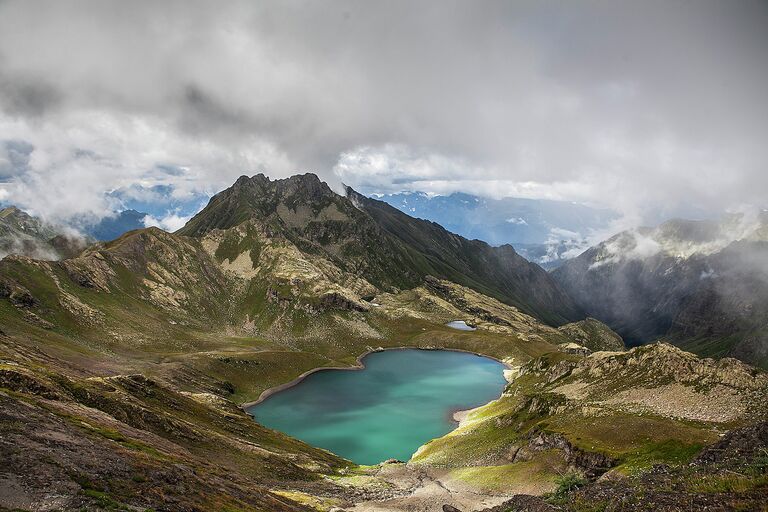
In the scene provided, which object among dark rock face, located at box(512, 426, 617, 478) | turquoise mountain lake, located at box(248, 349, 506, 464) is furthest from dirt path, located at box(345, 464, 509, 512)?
turquoise mountain lake, located at box(248, 349, 506, 464)

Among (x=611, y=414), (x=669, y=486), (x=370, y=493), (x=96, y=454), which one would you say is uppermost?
(x=611, y=414)

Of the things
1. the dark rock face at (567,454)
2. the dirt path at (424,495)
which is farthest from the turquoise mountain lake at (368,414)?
the dark rock face at (567,454)

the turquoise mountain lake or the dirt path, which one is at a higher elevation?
the turquoise mountain lake

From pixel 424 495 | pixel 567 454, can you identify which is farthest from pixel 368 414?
pixel 567 454

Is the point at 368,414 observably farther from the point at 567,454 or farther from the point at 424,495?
the point at 567,454

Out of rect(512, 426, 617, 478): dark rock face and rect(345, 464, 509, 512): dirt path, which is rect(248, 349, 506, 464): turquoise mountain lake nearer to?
rect(345, 464, 509, 512): dirt path

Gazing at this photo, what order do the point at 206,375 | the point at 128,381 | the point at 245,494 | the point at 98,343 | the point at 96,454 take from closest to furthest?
1. the point at 96,454
2. the point at 245,494
3. the point at 128,381
4. the point at 206,375
5. the point at 98,343

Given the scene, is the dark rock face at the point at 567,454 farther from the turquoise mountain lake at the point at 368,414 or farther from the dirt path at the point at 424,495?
the turquoise mountain lake at the point at 368,414

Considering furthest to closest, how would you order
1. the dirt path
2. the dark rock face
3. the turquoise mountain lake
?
1. the turquoise mountain lake
2. the dark rock face
3. the dirt path

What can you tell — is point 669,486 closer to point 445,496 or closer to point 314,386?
point 445,496

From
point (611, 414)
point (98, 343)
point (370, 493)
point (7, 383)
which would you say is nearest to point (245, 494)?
point (370, 493)

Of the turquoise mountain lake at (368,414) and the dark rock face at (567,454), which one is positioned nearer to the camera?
the dark rock face at (567,454)

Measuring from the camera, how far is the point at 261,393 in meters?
179

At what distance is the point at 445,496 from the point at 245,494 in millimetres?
31568
